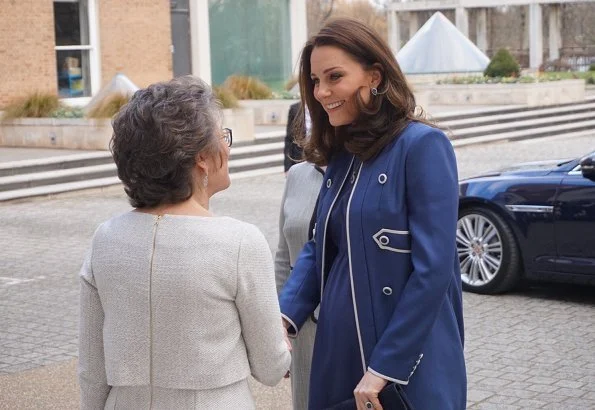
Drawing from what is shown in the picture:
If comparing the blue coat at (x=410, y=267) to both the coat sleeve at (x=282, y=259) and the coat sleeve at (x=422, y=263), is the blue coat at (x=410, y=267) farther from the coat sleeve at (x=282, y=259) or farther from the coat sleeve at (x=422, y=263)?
the coat sleeve at (x=282, y=259)

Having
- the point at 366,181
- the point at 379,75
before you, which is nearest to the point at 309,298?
the point at 366,181

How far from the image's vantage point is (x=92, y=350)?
302 centimetres

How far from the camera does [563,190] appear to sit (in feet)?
29.3

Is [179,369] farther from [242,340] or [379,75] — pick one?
[379,75]

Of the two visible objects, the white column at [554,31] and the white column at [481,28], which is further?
the white column at [481,28]

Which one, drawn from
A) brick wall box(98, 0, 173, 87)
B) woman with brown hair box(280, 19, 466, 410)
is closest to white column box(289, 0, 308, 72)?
brick wall box(98, 0, 173, 87)

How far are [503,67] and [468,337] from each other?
2873 cm

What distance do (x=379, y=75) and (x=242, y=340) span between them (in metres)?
0.90

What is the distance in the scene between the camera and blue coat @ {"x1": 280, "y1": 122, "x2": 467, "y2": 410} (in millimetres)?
3117

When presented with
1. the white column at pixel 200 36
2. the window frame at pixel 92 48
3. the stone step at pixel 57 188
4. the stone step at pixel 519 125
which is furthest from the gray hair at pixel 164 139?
the white column at pixel 200 36

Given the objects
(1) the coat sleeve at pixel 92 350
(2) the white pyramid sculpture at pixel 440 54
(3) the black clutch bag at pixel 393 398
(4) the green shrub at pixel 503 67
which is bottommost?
(3) the black clutch bag at pixel 393 398

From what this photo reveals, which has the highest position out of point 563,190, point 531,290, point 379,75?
point 379,75

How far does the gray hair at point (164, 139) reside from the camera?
2811mm

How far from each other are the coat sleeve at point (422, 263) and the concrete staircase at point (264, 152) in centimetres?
1111
